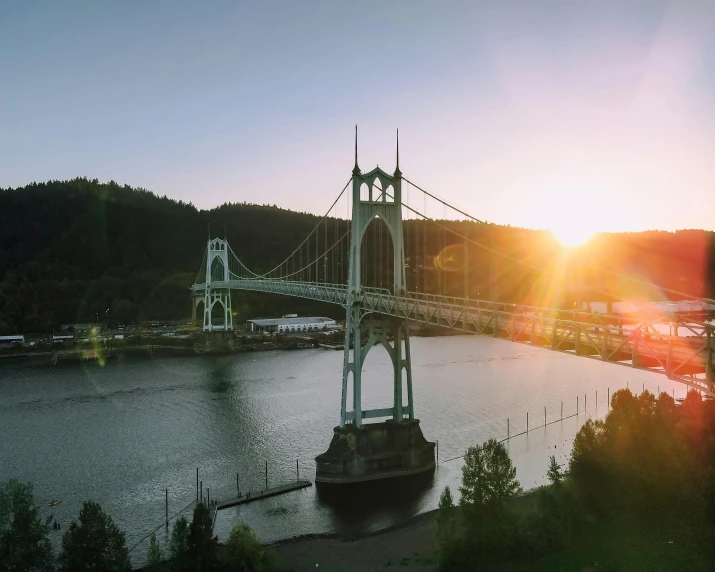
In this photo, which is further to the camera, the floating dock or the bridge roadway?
the floating dock

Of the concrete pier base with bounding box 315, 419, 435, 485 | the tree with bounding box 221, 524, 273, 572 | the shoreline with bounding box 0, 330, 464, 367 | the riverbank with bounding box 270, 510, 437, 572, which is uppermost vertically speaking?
the shoreline with bounding box 0, 330, 464, 367

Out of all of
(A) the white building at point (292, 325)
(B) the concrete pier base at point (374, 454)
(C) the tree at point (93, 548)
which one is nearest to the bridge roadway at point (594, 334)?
(B) the concrete pier base at point (374, 454)

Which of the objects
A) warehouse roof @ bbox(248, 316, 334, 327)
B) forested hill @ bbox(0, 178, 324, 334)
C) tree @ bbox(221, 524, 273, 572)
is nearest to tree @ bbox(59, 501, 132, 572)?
tree @ bbox(221, 524, 273, 572)

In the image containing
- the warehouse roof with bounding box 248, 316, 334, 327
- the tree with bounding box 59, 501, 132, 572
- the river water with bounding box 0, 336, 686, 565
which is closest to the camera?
the tree with bounding box 59, 501, 132, 572

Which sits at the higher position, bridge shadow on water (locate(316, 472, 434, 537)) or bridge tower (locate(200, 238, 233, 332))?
bridge tower (locate(200, 238, 233, 332))

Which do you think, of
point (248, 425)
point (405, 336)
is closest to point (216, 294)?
point (248, 425)

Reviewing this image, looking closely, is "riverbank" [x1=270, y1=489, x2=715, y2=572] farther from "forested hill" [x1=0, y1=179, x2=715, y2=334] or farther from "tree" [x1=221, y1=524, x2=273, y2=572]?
"forested hill" [x1=0, y1=179, x2=715, y2=334]

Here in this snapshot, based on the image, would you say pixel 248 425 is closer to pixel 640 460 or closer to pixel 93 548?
pixel 93 548
